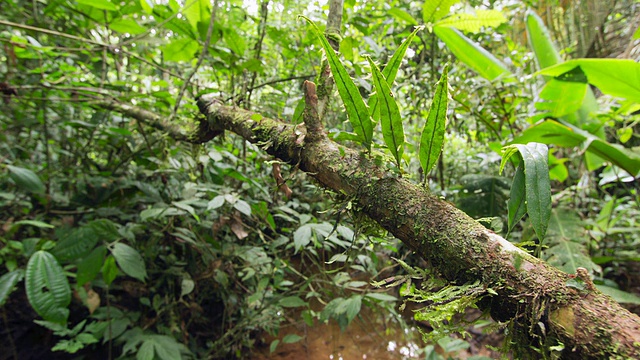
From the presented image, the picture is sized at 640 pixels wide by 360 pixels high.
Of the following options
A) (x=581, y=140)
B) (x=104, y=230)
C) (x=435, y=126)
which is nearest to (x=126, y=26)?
(x=104, y=230)

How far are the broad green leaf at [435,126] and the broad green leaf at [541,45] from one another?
1676 mm

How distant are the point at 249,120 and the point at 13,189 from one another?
60.8 inches

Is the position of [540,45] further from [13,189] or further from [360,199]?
[13,189]

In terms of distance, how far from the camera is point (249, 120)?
791 millimetres

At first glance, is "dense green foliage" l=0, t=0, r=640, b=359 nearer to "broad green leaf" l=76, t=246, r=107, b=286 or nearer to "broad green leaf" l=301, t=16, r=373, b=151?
"broad green leaf" l=76, t=246, r=107, b=286

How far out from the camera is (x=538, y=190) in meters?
0.42

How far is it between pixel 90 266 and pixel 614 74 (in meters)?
1.80

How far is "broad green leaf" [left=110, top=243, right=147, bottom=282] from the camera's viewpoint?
104 cm

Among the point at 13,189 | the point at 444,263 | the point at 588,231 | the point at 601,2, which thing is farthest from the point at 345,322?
the point at 601,2

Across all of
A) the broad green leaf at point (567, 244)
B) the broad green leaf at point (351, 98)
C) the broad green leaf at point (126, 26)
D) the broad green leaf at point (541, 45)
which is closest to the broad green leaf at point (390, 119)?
the broad green leaf at point (351, 98)

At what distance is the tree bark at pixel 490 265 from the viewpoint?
32cm

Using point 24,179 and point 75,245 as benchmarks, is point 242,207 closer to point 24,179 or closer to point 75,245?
point 75,245

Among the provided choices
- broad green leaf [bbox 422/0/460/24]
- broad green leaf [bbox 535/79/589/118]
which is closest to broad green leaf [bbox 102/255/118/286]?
broad green leaf [bbox 422/0/460/24]

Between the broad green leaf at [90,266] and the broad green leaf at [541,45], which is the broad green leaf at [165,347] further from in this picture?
the broad green leaf at [541,45]
